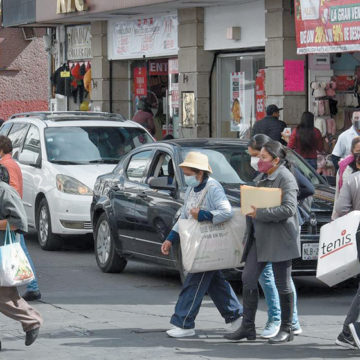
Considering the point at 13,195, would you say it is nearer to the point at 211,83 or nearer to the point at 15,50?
the point at 211,83

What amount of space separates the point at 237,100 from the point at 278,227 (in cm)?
1513

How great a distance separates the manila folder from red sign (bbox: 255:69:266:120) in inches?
542

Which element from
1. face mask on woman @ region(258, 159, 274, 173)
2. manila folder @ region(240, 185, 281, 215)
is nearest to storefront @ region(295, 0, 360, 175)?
face mask on woman @ region(258, 159, 274, 173)

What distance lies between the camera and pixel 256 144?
959 centimetres

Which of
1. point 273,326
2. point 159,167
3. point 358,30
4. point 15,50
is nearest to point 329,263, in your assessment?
point 273,326

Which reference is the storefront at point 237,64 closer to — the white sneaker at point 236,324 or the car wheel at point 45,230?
the car wheel at point 45,230

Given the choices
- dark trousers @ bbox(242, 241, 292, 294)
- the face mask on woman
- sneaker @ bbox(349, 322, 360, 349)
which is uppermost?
the face mask on woman

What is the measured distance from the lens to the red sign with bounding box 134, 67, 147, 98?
28812mm

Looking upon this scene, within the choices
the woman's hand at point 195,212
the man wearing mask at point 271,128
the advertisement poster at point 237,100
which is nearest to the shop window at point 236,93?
the advertisement poster at point 237,100

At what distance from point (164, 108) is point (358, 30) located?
1034 cm

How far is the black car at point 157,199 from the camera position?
39.3 ft

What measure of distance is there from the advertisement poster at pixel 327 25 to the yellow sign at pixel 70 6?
8.43 meters

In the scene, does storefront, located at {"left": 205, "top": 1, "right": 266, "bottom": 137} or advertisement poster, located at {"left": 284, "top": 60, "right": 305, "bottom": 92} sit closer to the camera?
advertisement poster, located at {"left": 284, "top": 60, "right": 305, "bottom": 92}

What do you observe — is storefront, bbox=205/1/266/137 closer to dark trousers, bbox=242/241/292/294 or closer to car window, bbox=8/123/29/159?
car window, bbox=8/123/29/159
